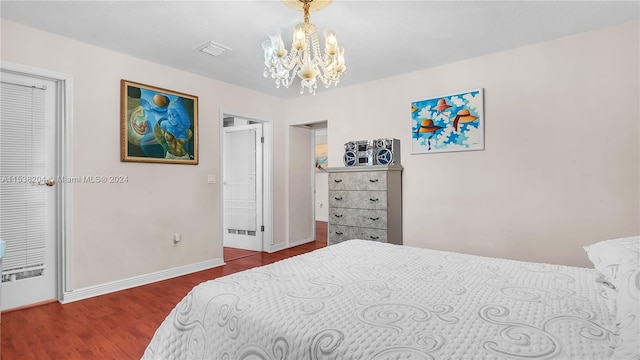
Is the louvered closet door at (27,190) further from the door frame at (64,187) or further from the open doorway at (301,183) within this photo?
the open doorway at (301,183)

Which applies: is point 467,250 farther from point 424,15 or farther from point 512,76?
point 424,15

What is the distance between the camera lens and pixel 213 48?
2990mm

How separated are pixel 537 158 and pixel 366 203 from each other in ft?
5.63

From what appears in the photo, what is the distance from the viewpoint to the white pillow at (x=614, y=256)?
3.50 feet

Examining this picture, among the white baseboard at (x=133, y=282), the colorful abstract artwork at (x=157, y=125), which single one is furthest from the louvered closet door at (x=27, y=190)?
the colorful abstract artwork at (x=157, y=125)

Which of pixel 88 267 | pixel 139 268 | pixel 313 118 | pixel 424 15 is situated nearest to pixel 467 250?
pixel 424 15

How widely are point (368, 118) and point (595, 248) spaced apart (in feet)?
9.80

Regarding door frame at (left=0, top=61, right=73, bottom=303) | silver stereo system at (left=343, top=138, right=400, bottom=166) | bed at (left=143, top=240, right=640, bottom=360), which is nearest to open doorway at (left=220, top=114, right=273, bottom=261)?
silver stereo system at (left=343, top=138, right=400, bottom=166)

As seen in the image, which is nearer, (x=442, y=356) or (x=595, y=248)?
Answer: (x=442, y=356)

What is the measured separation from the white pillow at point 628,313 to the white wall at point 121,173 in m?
3.56

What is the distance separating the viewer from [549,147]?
9.59ft

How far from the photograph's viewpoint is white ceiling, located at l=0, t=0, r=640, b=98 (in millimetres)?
2307

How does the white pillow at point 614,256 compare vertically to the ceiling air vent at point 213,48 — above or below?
below

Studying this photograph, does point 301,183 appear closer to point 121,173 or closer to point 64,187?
point 121,173
